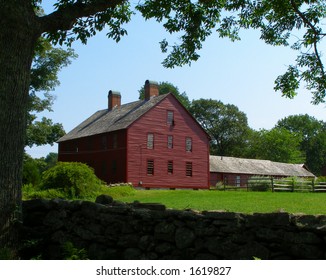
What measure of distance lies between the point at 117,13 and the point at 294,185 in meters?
23.9

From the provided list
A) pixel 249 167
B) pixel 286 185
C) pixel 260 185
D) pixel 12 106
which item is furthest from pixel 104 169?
pixel 12 106

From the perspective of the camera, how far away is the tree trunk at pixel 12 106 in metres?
8.37

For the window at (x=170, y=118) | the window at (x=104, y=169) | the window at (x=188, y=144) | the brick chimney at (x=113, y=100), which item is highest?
the brick chimney at (x=113, y=100)

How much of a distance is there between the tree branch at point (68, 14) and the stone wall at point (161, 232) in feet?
12.0

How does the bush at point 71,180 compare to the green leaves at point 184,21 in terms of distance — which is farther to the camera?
the bush at point 71,180

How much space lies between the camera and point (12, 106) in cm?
853

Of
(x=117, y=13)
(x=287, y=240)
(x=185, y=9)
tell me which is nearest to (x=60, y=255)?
(x=287, y=240)

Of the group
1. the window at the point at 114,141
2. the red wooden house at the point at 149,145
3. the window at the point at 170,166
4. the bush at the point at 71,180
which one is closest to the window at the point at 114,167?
the red wooden house at the point at 149,145

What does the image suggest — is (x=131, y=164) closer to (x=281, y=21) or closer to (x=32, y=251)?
(x=281, y=21)

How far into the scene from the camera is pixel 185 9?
12172 millimetres

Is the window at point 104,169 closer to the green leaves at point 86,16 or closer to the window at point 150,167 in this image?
the window at point 150,167

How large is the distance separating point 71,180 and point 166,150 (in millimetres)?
19325

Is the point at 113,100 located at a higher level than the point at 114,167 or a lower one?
higher

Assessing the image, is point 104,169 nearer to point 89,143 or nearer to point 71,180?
point 89,143
